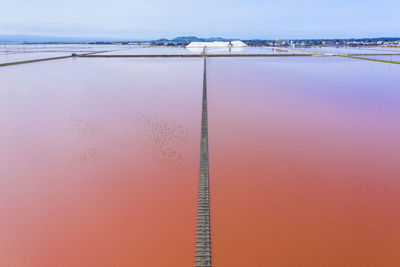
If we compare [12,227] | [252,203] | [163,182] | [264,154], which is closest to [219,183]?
[252,203]

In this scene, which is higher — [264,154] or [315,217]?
[264,154]

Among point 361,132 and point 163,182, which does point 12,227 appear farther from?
point 361,132

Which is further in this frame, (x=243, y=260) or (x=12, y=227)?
(x=12, y=227)

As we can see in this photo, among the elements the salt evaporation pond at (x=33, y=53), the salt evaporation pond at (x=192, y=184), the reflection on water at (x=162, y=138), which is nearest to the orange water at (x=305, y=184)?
the salt evaporation pond at (x=192, y=184)

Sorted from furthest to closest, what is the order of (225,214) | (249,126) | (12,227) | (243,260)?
1. (249,126)
2. (225,214)
3. (12,227)
4. (243,260)

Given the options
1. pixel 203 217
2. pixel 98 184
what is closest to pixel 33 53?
pixel 98 184

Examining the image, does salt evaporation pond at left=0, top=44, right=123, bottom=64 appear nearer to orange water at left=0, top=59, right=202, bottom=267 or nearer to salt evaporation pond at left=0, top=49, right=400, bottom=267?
orange water at left=0, top=59, right=202, bottom=267

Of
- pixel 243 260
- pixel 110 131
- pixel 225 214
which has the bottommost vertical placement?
pixel 243 260

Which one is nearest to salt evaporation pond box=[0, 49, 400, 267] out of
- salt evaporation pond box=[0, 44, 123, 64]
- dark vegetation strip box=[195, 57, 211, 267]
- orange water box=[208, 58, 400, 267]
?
orange water box=[208, 58, 400, 267]
